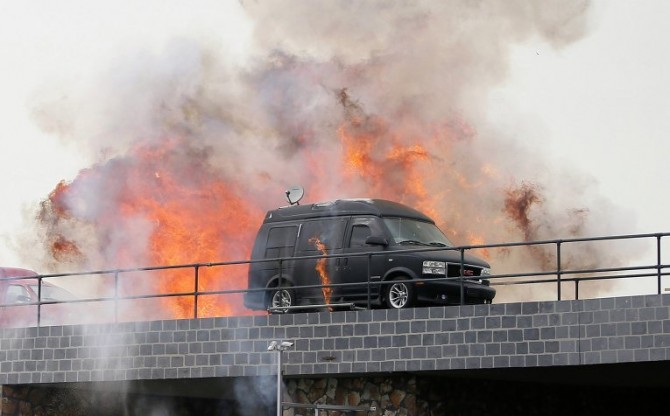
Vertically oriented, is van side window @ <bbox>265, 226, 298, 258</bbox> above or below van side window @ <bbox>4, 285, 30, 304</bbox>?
above

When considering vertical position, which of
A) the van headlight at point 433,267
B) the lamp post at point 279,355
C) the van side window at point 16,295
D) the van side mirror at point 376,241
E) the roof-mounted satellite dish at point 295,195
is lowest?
the lamp post at point 279,355

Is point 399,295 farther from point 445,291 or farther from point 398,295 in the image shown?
point 445,291

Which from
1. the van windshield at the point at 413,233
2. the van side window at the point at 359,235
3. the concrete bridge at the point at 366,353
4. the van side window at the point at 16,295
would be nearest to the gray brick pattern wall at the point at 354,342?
the concrete bridge at the point at 366,353

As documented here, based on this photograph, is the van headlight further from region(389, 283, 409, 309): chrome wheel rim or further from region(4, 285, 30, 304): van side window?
region(4, 285, 30, 304): van side window

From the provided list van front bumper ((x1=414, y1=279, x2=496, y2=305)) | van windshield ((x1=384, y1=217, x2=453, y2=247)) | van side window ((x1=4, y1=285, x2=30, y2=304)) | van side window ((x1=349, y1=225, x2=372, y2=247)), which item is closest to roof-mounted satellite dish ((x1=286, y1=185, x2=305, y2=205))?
van side window ((x1=349, y1=225, x2=372, y2=247))

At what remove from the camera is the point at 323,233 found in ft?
100

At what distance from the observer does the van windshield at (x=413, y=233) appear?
29.9 metres

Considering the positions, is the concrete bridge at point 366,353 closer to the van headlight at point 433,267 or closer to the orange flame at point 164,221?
the van headlight at point 433,267

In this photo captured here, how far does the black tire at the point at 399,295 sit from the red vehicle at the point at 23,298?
7.68 metres

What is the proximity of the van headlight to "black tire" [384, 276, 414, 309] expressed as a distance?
0.42 meters

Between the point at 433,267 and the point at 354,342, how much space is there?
2925 mm

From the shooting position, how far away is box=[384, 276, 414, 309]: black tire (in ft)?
91.5

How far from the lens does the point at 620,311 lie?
2402cm

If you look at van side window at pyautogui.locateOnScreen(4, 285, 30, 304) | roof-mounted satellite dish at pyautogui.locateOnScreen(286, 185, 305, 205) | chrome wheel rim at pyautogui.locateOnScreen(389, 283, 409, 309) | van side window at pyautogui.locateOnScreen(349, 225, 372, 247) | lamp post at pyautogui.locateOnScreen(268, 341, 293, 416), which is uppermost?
roof-mounted satellite dish at pyautogui.locateOnScreen(286, 185, 305, 205)
